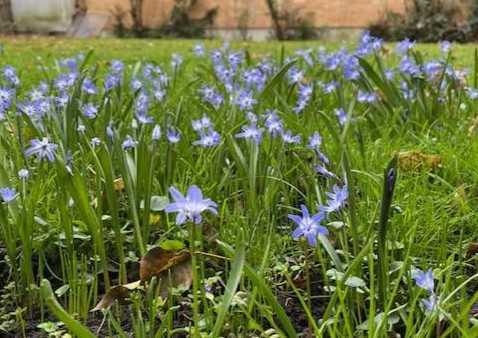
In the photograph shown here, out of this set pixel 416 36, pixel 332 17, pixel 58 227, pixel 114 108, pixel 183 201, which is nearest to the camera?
pixel 183 201

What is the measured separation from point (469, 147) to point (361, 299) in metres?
1.06

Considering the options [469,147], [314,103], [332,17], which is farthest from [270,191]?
[332,17]

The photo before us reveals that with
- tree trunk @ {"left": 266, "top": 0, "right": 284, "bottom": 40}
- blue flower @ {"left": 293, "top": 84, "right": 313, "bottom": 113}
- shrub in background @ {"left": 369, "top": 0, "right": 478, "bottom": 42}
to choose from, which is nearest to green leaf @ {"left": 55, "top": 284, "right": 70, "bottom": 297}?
blue flower @ {"left": 293, "top": 84, "right": 313, "bottom": 113}

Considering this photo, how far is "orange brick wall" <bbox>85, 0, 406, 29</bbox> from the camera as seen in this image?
564 inches

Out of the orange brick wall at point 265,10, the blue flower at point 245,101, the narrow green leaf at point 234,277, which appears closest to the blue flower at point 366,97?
the blue flower at point 245,101

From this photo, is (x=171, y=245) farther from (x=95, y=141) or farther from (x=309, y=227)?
(x=95, y=141)

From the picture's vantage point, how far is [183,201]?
100 centimetres

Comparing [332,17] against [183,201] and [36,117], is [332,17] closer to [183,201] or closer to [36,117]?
[36,117]

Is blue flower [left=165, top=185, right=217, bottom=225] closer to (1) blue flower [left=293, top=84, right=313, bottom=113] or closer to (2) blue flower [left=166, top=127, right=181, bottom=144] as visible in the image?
(2) blue flower [left=166, top=127, right=181, bottom=144]

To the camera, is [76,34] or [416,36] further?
[76,34]

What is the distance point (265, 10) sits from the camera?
14680 mm

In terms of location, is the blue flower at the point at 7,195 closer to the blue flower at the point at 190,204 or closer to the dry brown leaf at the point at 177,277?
the dry brown leaf at the point at 177,277

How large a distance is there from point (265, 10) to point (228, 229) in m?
13.5

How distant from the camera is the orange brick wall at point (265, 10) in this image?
14.3 m
